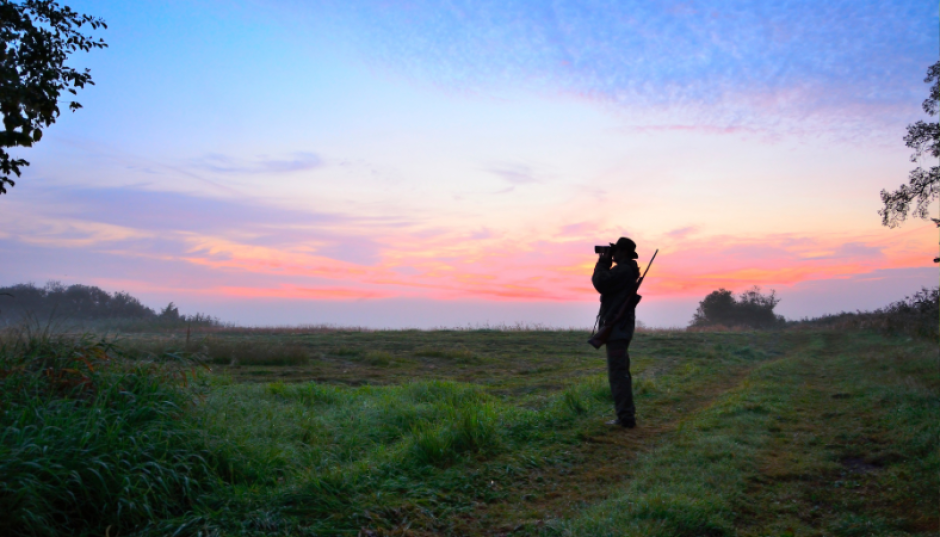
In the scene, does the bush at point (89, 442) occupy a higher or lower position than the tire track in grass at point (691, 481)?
higher

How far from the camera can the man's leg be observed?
23.0 ft

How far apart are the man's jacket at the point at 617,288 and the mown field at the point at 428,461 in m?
1.29

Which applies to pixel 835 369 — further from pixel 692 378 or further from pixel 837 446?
pixel 837 446

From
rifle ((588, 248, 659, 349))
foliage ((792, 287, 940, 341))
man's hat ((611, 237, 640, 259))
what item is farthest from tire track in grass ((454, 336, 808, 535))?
foliage ((792, 287, 940, 341))

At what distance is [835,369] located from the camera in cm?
1296

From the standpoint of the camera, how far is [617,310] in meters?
7.38

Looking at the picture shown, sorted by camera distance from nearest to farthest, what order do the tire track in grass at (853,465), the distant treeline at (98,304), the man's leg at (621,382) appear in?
the tire track in grass at (853,465) → the man's leg at (621,382) → the distant treeline at (98,304)

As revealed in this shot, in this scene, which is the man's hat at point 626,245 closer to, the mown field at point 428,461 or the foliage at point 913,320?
the mown field at point 428,461

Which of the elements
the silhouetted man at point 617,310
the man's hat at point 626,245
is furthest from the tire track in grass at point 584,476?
the man's hat at point 626,245

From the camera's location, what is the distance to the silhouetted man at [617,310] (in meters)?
7.04

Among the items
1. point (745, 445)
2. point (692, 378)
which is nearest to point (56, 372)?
point (745, 445)

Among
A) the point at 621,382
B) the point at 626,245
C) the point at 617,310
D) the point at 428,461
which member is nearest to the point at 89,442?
the point at 428,461

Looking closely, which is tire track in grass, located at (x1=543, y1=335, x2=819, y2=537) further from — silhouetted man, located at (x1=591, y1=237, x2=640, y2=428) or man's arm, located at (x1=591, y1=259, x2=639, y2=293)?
man's arm, located at (x1=591, y1=259, x2=639, y2=293)

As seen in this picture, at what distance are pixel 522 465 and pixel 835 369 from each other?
1118 cm
